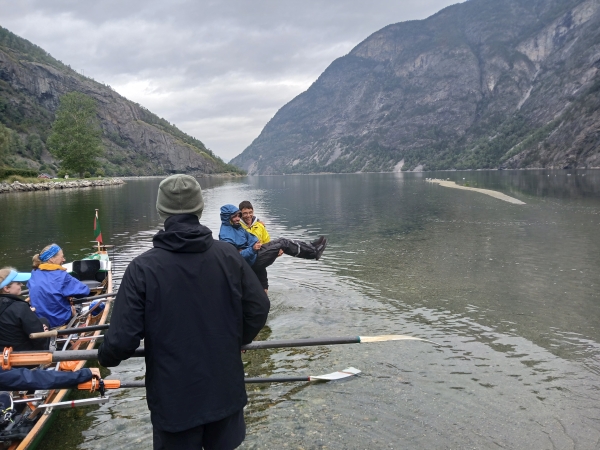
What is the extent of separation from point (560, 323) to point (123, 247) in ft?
64.3

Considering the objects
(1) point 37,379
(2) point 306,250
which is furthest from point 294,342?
(2) point 306,250

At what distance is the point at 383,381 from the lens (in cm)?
815

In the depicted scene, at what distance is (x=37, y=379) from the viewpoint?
510 centimetres

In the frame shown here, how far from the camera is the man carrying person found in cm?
317

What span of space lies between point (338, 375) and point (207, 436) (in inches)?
199

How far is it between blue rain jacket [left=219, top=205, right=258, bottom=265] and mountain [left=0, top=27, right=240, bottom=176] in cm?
9982

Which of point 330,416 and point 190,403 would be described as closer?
point 190,403

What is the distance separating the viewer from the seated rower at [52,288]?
27.2ft

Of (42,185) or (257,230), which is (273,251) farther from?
(42,185)

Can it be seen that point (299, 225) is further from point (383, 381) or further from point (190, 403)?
point (190, 403)

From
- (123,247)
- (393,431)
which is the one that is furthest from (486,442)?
(123,247)

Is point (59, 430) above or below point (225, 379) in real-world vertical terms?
below

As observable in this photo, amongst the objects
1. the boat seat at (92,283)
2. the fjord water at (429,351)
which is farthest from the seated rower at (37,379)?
the boat seat at (92,283)

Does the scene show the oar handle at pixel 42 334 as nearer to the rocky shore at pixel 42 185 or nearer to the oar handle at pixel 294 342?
the oar handle at pixel 294 342
